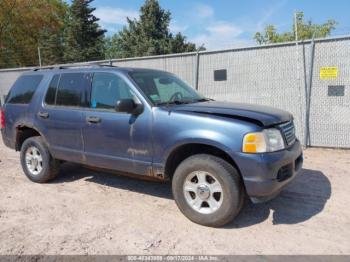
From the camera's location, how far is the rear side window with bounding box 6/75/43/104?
607 cm

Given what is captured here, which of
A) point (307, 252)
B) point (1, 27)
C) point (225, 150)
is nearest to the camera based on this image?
point (307, 252)

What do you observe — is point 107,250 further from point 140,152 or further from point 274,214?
point 274,214

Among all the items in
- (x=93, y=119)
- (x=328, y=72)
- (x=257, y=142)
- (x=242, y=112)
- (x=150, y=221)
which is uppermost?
(x=328, y=72)

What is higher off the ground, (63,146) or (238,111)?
(238,111)

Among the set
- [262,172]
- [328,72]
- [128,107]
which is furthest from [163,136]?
[328,72]

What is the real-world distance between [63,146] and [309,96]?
5.28 m

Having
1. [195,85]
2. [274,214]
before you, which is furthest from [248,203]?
[195,85]

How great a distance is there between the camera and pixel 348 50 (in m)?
7.16

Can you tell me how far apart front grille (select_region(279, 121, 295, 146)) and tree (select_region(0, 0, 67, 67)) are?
118 feet

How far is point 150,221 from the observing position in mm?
4383

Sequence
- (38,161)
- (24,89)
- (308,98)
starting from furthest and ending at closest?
(308,98)
(24,89)
(38,161)

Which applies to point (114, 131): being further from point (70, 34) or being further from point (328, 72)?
point (70, 34)

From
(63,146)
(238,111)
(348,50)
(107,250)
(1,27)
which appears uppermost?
(1,27)

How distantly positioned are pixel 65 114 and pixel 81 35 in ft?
107
